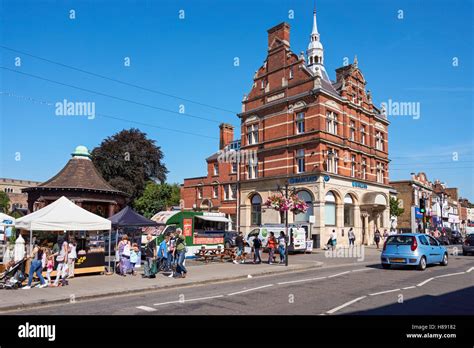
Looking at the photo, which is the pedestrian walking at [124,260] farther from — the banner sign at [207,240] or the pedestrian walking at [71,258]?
the banner sign at [207,240]

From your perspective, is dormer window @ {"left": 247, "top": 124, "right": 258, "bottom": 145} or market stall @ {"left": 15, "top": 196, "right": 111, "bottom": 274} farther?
dormer window @ {"left": 247, "top": 124, "right": 258, "bottom": 145}

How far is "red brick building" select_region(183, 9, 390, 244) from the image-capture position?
35.6m

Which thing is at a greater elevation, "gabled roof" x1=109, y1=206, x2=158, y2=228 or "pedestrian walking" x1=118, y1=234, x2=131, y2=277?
"gabled roof" x1=109, y1=206, x2=158, y2=228

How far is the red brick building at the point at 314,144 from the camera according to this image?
117 feet

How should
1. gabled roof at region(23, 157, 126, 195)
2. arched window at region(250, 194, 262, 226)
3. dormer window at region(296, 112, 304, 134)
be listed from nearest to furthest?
gabled roof at region(23, 157, 126, 195) → dormer window at region(296, 112, 304, 134) → arched window at region(250, 194, 262, 226)

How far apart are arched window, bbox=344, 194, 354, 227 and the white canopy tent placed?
26.4 metres

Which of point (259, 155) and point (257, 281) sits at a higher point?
point (259, 155)

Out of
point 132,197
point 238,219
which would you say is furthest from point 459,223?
point 132,197

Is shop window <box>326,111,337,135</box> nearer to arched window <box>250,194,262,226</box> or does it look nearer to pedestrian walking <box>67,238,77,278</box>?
arched window <box>250,194,262,226</box>

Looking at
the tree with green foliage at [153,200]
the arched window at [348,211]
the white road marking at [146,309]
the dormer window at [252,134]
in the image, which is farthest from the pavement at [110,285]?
the tree with green foliage at [153,200]

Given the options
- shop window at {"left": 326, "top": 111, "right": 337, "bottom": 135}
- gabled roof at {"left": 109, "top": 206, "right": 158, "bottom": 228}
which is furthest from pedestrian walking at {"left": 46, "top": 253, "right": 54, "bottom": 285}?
shop window at {"left": 326, "top": 111, "right": 337, "bottom": 135}
